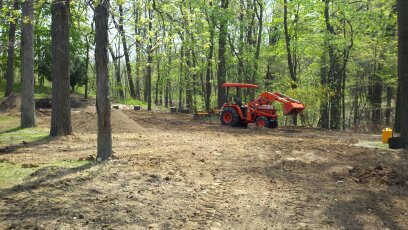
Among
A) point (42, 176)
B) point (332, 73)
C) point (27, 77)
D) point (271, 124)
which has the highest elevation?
point (332, 73)

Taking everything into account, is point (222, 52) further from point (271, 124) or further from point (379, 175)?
point (379, 175)

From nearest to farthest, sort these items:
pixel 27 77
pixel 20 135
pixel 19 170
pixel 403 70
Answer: pixel 19 170
pixel 403 70
pixel 20 135
pixel 27 77

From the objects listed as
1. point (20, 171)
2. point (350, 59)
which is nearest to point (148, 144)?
point (20, 171)

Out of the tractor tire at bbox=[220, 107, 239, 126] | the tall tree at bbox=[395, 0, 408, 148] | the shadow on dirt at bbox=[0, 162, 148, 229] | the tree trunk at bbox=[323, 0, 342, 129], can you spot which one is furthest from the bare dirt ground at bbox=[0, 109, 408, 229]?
the tree trunk at bbox=[323, 0, 342, 129]

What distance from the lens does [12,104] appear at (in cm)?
1855

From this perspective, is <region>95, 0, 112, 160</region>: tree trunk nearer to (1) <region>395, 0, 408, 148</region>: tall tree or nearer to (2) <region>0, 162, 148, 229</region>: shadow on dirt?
(2) <region>0, 162, 148, 229</region>: shadow on dirt

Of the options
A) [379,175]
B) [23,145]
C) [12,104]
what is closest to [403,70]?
[379,175]

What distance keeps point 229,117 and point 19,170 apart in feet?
34.7

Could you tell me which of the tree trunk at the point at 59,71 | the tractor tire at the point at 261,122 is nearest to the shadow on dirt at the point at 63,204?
the tree trunk at the point at 59,71

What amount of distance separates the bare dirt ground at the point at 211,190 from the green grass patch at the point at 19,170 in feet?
0.71

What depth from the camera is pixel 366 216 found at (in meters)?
5.03

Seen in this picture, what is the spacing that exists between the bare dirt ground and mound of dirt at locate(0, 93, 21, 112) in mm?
10145

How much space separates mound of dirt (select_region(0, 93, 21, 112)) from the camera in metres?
18.0

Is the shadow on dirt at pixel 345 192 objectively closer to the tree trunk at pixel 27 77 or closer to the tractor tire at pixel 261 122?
the tractor tire at pixel 261 122
